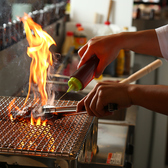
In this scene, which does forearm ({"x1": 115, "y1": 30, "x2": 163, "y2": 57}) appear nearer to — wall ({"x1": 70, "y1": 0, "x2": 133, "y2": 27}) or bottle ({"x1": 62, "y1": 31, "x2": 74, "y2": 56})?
bottle ({"x1": 62, "y1": 31, "x2": 74, "y2": 56})

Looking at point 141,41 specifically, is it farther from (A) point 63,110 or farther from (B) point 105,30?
(B) point 105,30

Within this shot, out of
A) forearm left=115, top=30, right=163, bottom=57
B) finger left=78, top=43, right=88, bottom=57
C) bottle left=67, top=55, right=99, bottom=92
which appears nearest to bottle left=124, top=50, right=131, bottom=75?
forearm left=115, top=30, right=163, bottom=57

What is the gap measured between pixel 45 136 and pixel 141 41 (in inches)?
27.6

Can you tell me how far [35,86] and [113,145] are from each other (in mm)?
491

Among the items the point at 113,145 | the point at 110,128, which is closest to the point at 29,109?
the point at 113,145

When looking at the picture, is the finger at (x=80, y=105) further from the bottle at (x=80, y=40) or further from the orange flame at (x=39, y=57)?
the bottle at (x=80, y=40)

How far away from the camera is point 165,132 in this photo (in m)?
1.92

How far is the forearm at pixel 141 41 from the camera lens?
4.27 feet

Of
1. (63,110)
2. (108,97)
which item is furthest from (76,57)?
(108,97)

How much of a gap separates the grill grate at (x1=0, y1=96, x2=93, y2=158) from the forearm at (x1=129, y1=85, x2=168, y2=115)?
0.21 m

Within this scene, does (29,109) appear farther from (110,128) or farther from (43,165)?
(110,128)

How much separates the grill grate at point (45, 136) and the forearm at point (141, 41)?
1.39ft

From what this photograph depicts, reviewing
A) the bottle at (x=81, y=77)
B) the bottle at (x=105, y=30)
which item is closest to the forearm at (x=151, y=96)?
the bottle at (x=81, y=77)

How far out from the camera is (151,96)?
3.07ft
